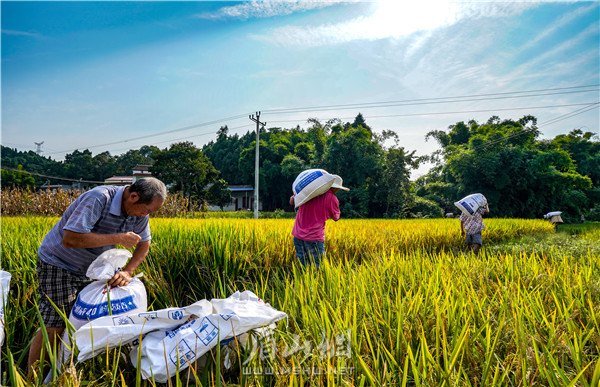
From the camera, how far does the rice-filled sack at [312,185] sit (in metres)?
3.46

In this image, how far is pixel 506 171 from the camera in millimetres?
19016

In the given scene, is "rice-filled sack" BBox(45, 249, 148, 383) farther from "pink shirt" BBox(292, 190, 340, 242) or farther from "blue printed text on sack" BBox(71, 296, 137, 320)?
"pink shirt" BBox(292, 190, 340, 242)

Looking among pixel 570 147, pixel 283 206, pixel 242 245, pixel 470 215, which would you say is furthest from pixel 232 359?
pixel 570 147

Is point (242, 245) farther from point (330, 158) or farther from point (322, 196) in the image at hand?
point (330, 158)

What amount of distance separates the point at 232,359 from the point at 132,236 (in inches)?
35.6

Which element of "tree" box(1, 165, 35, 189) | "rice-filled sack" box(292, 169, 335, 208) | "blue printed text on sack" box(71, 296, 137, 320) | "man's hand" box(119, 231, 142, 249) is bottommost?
"blue printed text on sack" box(71, 296, 137, 320)

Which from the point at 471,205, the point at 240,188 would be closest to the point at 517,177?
the point at 471,205

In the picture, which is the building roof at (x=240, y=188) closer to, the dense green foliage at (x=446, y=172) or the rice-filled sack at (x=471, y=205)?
the dense green foliage at (x=446, y=172)

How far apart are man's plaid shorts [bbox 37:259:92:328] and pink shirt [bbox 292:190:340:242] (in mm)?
2133

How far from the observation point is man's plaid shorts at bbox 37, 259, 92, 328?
6.17 feet

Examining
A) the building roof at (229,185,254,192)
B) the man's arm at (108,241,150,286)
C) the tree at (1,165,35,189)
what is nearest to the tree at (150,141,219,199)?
the building roof at (229,185,254,192)

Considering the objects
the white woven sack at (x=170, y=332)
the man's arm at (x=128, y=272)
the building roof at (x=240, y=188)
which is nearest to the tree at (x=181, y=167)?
the building roof at (x=240, y=188)

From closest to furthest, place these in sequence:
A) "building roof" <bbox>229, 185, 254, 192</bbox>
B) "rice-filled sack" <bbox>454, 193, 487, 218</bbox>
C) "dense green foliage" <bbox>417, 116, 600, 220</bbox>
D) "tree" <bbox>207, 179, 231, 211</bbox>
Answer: "rice-filled sack" <bbox>454, 193, 487, 218</bbox> → "dense green foliage" <bbox>417, 116, 600, 220</bbox> → "tree" <bbox>207, 179, 231, 211</bbox> → "building roof" <bbox>229, 185, 254, 192</bbox>

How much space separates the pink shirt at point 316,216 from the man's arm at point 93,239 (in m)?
2.03
